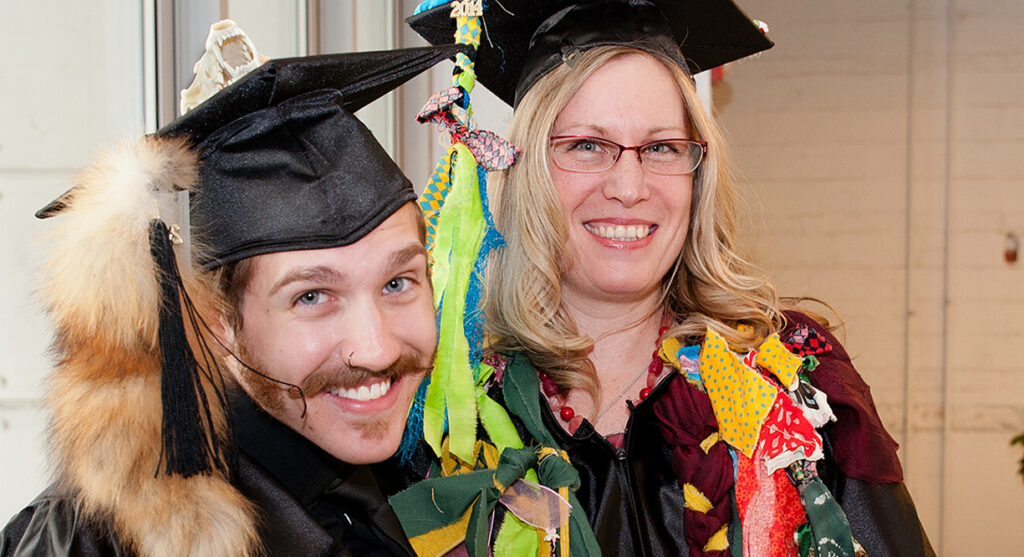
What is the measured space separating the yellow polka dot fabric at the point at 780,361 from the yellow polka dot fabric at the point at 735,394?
0.04 m

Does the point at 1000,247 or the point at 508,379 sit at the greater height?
the point at 1000,247

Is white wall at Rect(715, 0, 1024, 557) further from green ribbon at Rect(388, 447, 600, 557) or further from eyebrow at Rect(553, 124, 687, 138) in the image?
green ribbon at Rect(388, 447, 600, 557)

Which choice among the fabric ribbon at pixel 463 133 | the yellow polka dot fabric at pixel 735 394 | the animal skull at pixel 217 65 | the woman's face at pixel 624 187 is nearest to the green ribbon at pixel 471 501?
the yellow polka dot fabric at pixel 735 394

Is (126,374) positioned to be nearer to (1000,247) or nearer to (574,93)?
(574,93)

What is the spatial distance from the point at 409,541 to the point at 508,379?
35 cm

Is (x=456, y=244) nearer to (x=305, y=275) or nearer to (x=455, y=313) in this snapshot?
(x=455, y=313)

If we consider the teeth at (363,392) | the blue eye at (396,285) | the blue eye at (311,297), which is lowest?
the teeth at (363,392)

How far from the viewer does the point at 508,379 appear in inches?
60.2

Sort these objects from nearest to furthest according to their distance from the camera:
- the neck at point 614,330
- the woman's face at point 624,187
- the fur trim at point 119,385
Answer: the fur trim at point 119,385 → the woman's face at point 624,187 → the neck at point 614,330

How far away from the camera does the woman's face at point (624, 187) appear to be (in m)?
1.50

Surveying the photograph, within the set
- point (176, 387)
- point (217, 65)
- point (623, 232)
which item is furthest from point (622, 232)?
point (176, 387)

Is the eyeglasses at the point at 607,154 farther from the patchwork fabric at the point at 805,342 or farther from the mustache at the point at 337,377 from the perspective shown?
the mustache at the point at 337,377

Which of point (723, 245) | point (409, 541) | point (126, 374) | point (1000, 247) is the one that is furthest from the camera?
point (1000, 247)

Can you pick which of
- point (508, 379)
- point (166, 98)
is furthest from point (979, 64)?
point (166, 98)
